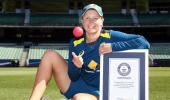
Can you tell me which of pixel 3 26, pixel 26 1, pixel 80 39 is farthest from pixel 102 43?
pixel 26 1

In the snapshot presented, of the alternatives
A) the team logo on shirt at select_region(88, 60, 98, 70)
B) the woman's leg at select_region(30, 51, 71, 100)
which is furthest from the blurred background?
the team logo on shirt at select_region(88, 60, 98, 70)

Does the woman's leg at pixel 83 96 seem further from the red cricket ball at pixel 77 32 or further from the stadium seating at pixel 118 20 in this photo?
the stadium seating at pixel 118 20

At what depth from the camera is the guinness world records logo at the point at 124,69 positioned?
5.54m

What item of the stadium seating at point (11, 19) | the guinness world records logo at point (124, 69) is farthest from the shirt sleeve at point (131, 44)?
the stadium seating at point (11, 19)

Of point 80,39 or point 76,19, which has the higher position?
point 76,19

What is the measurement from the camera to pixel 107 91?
5.58 m

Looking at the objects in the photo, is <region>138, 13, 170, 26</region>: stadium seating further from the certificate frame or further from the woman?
the certificate frame

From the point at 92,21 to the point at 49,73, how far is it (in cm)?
87

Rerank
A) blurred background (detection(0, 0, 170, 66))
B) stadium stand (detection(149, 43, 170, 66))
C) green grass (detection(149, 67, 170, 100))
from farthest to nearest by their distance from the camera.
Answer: blurred background (detection(0, 0, 170, 66))
stadium stand (detection(149, 43, 170, 66))
green grass (detection(149, 67, 170, 100))

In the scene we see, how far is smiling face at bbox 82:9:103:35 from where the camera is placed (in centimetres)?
576

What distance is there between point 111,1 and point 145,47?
152 feet

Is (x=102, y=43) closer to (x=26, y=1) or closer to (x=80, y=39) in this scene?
(x=80, y=39)

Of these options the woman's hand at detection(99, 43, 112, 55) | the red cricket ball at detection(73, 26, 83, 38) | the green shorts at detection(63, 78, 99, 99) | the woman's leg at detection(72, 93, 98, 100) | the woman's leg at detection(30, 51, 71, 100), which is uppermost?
the red cricket ball at detection(73, 26, 83, 38)

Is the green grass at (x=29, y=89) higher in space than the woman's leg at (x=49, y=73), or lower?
lower
